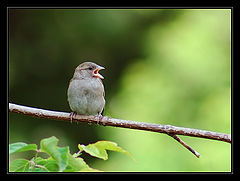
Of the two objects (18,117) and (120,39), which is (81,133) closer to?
(18,117)

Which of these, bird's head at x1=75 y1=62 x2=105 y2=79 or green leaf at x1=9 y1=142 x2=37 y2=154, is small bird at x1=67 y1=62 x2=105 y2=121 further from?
green leaf at x1=9 y1=142 x2=37 y2=154

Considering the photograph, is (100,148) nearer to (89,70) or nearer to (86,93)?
(86,93)

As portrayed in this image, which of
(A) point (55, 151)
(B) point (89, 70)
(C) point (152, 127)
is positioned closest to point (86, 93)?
(B) point (89, 70)

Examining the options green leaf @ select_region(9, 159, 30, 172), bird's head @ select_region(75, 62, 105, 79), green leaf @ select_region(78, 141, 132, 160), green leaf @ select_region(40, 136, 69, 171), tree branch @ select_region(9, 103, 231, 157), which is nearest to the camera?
green leaf @ select_region(40, 136, 69, 171)

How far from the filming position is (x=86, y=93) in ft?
13.5

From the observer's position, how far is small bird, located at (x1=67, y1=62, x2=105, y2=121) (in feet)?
13.0

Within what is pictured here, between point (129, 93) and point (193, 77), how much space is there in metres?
0.96

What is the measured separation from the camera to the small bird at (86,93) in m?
3.96

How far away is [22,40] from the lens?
6918 mm

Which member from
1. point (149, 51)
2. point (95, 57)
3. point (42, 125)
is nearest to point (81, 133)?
point (42, 125)

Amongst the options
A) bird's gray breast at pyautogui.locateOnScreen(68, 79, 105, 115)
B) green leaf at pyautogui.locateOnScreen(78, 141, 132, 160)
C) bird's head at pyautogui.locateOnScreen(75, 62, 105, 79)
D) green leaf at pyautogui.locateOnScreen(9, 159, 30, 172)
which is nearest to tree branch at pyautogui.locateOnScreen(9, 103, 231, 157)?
green leaf at pyautogui.locateOnScreen(78, 141, 132, 160)

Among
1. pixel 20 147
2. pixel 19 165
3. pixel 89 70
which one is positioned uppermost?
pixel 89 70

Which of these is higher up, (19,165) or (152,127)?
(152,127)

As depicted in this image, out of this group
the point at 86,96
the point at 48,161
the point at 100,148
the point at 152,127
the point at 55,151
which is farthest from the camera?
the point at 86,96
